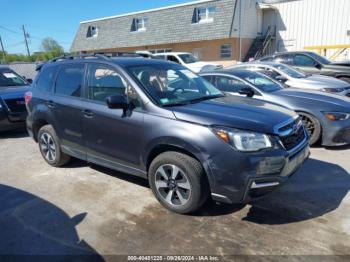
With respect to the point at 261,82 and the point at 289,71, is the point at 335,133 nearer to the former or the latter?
the point at 261,82

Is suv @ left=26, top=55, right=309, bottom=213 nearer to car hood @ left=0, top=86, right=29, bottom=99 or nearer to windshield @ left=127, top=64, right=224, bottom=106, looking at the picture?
windshield @ left=127, top=64, right=224, bottom=106

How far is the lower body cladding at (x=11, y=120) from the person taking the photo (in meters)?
7.34

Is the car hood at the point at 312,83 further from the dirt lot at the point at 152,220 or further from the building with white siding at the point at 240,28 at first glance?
the building with white siding at the point at 240,28

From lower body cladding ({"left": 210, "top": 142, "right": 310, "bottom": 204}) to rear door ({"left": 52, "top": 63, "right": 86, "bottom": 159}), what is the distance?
2210 mm

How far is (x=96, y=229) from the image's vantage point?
342 cm

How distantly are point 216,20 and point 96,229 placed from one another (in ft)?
72.0

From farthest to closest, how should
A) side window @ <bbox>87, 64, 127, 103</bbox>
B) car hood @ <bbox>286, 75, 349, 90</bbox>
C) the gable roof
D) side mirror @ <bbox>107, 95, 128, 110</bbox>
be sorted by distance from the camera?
the gable roof < car hood @ <bbox>286, 75, 349, 90</bbox> < side window @ <bbox>87, 64, 127, 103</bbox> < side mirror @ <bbox>107, 95, 128, 110</bbox>

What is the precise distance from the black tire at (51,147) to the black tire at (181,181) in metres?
2.04

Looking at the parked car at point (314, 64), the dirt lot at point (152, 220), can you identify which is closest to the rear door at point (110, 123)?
the dirt lot at point (152, 220)

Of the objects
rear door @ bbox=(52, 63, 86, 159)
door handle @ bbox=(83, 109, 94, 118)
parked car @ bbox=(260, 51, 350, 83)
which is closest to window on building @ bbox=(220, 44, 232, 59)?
parked car @ bbox=(260, 51, 350, 83)

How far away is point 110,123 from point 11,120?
452 centimetres

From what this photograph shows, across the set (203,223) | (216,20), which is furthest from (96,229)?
(216,20)

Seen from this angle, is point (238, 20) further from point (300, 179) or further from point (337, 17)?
point (300, 179)

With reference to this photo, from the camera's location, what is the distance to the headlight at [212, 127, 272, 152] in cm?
315
